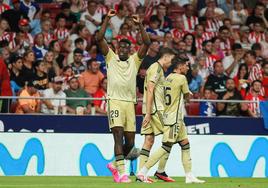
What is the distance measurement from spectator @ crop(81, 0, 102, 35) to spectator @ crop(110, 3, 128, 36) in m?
0.39

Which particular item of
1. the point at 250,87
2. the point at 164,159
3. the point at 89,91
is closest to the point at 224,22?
the point at 250,87

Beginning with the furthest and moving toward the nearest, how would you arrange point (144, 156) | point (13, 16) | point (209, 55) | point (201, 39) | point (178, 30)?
point (178, 30), point (201, 39), point (209, 55), point (13, 16), point (144, 156)

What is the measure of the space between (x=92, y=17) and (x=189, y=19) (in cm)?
305

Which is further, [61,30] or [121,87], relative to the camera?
[61,30]

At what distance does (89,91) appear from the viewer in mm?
23078

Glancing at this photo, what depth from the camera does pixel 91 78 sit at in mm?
23219

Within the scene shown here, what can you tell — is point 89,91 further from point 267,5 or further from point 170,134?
point 267,5

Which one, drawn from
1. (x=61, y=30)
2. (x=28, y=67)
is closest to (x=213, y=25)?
(x=61, y=30)

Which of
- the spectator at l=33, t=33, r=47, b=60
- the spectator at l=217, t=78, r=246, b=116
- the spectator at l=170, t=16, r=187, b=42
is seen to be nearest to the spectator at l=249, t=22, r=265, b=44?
the spectator at l=170, t=16, r=187, b=42

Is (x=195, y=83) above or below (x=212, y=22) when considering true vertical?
below

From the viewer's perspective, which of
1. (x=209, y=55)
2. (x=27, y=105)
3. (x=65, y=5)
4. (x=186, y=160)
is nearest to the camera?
(x=186, y=160)

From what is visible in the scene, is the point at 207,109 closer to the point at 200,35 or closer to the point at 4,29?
the point at 200,35

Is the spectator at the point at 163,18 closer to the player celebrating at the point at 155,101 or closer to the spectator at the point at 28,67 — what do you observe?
the spectator at the point at 28,67

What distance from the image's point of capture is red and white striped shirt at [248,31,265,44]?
2741 cm
